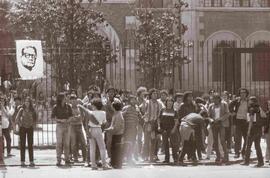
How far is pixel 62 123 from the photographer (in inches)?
776

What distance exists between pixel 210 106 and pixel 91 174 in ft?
14.5

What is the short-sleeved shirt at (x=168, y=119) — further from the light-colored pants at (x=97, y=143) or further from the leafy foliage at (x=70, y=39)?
the leafy foliage at (x=70, y=39)

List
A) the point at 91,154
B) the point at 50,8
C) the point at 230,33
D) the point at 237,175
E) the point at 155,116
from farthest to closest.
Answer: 1. the point at 230,33
2. the point at 50,8
3. the point at 155,116
4. the point at 91,154
5. the point at 237,175

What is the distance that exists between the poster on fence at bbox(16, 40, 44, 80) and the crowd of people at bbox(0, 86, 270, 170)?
117 centimetres

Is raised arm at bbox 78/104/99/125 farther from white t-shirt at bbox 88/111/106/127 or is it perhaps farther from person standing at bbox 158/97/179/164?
person standing at bbox 158/97/179/164

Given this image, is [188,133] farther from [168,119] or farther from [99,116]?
[99,116]

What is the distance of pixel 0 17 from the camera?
3672cm

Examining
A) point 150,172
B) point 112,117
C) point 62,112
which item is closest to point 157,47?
point 112,117

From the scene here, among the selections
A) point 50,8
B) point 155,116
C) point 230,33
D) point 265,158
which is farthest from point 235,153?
point 230,33

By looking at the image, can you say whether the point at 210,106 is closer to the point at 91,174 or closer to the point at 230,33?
the point at 91,174

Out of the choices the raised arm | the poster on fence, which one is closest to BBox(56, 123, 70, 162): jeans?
the raised arm

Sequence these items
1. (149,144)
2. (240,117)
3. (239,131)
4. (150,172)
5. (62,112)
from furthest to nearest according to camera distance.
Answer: (239,131) → (240,117) → (149,144) → (62,112) → (150,172)

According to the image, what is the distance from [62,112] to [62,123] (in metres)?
0.31

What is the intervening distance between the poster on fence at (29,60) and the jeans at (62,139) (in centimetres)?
254
